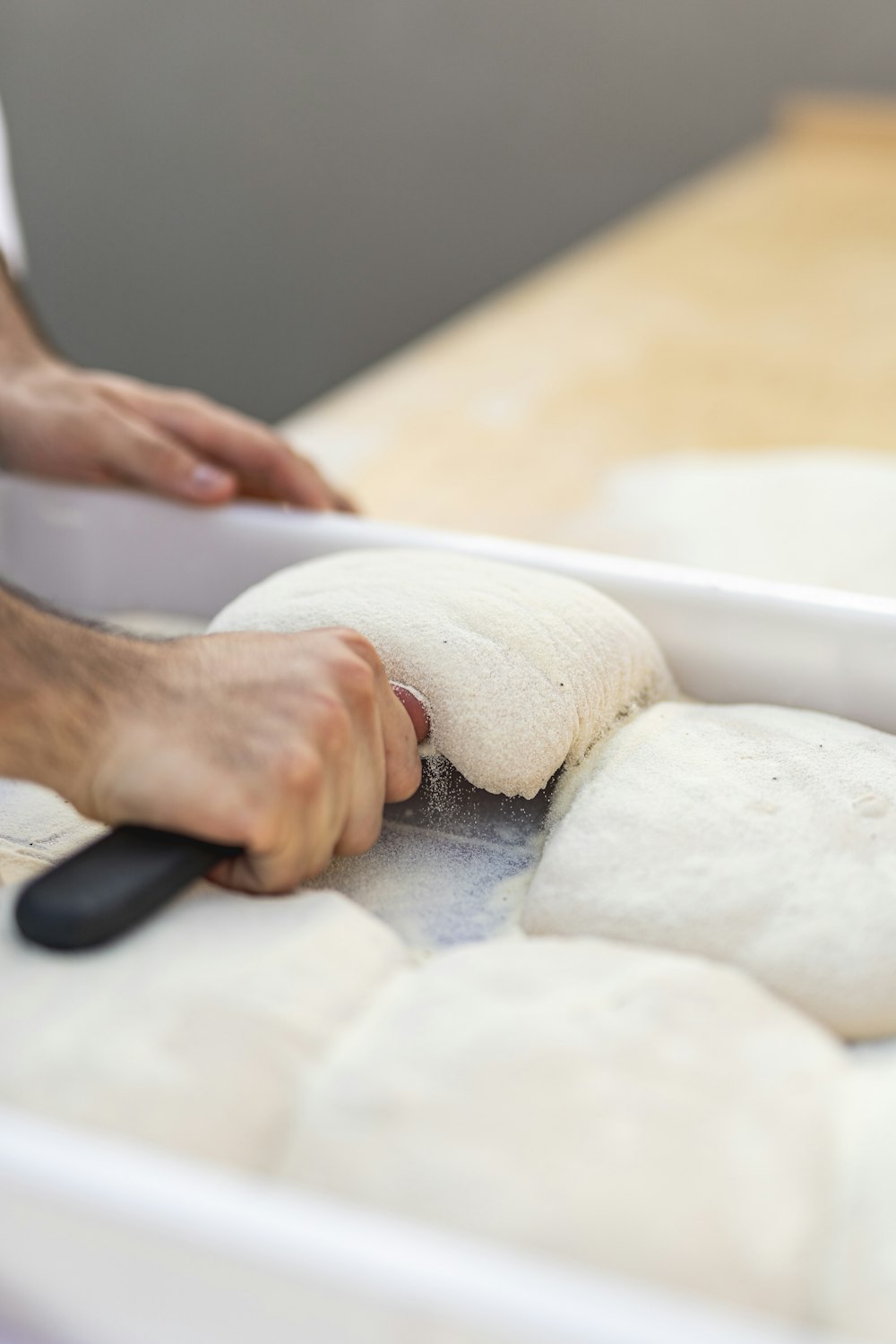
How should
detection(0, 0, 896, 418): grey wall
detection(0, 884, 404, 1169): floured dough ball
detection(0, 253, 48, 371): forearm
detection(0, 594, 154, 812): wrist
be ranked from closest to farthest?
detection(0, 884, 404, 1169): floured dough ball → detection(0, 594, 154, 812): wrist → detection(0, 253, 48, 371): forearm → detection(0, 0, 896, 418): grey wall

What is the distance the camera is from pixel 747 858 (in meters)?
0.54

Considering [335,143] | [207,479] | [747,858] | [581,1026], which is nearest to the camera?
[581,1026]

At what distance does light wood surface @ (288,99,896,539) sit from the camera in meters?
1.11

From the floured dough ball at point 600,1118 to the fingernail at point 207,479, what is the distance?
0.47 meters

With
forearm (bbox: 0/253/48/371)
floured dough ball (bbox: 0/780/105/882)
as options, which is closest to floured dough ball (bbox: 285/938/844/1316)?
floured dough ball (bbox: 0/780/105/882)

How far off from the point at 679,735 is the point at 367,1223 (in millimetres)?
358

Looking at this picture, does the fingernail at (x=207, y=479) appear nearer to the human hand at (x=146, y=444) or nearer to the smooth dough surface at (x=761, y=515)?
the human hand at (x=146, y=444)

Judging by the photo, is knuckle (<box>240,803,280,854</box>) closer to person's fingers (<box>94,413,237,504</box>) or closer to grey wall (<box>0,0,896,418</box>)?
person's fingers (<box>94,413,237,504</box>)

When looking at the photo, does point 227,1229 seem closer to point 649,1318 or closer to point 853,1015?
point 649,1318

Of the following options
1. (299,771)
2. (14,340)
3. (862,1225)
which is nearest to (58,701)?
(299,771)

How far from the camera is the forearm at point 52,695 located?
513 millimetres

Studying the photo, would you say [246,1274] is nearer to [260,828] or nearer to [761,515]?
[260,828]

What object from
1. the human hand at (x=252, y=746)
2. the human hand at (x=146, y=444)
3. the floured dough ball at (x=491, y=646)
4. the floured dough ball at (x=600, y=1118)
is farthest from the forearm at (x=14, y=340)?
the floured dough ball at (x=600, y=1118)

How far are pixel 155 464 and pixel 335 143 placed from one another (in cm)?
181
